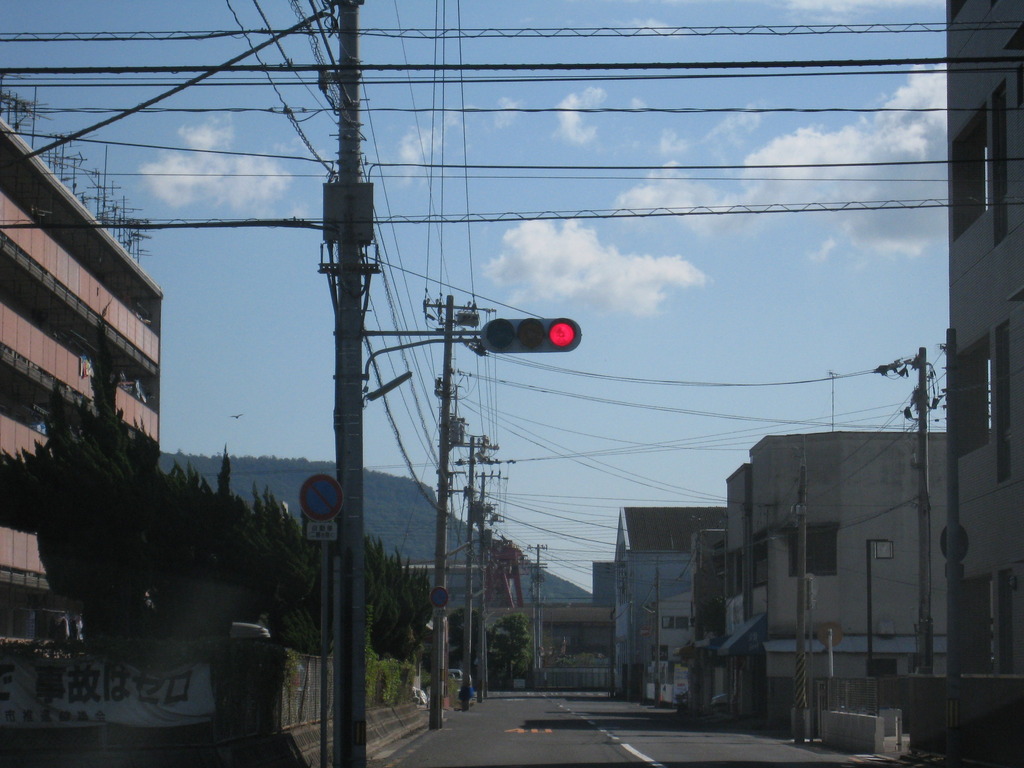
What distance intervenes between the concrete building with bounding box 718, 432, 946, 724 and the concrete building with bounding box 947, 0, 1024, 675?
16.6 meters

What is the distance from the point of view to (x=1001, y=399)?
79.3 ft

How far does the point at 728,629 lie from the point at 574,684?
58.5 metres

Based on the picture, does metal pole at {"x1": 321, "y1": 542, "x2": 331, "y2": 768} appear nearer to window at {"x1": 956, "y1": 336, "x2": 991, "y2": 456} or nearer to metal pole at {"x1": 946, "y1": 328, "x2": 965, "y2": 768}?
metal pole at {"x1": 946, "y1": 328, "x2": 965, "y2": 768}

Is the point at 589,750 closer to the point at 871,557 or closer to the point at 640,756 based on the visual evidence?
the point at 640,756

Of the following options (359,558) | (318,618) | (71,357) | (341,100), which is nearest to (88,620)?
(318,618)

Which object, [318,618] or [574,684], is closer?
[318,618]

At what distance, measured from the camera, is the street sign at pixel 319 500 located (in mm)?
13961

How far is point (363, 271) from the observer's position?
15820 mm

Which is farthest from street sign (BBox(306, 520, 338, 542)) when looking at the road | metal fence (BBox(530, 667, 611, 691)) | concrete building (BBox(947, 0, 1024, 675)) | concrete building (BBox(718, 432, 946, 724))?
metal fence (BBox(530, 667, 611, 691))

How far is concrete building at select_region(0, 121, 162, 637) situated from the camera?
123ft

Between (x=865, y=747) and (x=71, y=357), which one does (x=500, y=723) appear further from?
(x=71, y=357)

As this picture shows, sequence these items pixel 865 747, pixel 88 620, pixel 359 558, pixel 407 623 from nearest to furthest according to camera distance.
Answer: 1. pixel 359 558
2. pixel 88 620
3. pixel 865 747
4. pixel 407 623

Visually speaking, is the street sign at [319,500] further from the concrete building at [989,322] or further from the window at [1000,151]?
the window at [1000,151]

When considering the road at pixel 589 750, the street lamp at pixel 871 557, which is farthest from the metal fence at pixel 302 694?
the street lamp at pixel 871 557
